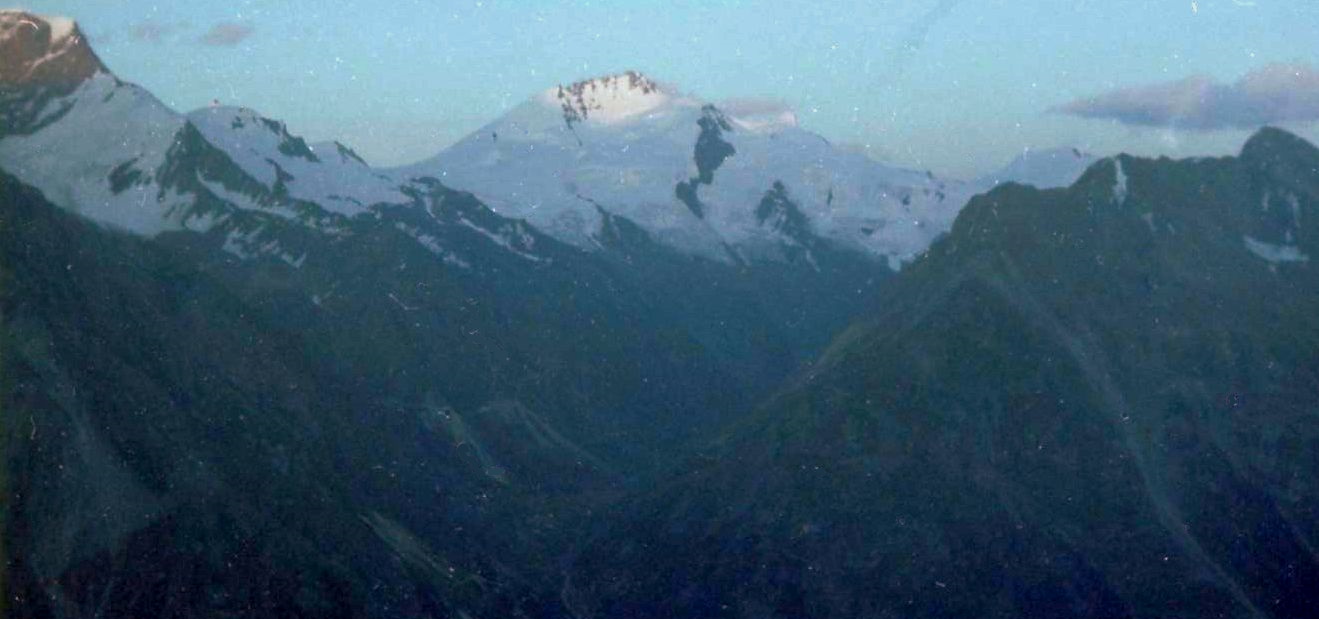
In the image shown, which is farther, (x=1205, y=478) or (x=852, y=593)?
(x=1205, y=478)

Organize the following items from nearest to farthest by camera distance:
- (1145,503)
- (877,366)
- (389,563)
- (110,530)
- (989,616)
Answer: (110,530)
(389,563)
(989,616)
(1145,503)
(877,366)

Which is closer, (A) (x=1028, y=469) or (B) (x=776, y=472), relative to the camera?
(A) (x=1028, y=469)

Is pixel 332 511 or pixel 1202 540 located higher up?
pixel 332 511

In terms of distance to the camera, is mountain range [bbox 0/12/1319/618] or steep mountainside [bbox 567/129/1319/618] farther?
steep mountainside [bbox 567/129/1319/618]

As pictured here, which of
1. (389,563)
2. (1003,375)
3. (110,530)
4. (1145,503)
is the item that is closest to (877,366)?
(1003,375)

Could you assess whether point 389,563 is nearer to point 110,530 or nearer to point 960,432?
point 110,530

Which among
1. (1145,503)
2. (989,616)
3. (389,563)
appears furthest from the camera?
(1145,503)

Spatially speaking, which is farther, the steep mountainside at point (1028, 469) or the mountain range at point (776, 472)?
the steep mountainside at point (1028, 469)

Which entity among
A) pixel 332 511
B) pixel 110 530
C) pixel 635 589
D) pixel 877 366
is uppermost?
pixel 110 530
